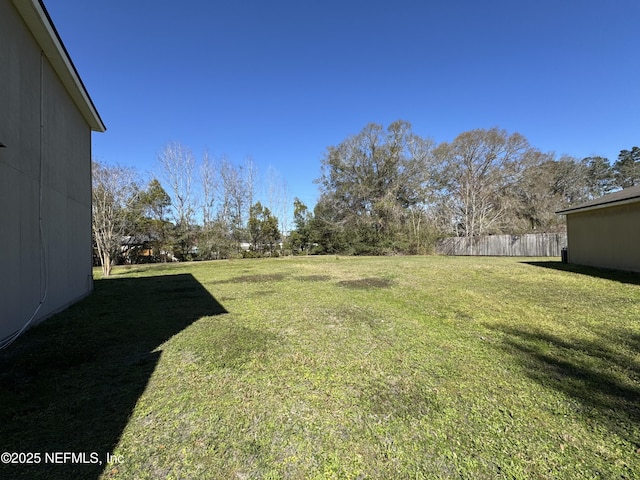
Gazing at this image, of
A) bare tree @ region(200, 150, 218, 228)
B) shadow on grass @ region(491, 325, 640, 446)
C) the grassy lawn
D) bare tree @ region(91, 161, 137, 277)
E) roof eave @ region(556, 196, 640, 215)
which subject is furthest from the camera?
bare tree @ region(200, 150, 218, 228)

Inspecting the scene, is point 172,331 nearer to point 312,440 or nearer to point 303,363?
point 303,363

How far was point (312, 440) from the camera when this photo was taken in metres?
1.73

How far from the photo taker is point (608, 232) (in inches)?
372

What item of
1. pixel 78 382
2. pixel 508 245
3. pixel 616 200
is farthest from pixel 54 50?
pixel 508 245

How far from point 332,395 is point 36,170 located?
16.7 feet

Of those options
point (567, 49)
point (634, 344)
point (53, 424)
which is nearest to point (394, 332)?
point (634, 344)

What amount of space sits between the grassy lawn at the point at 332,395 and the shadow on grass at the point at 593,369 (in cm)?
2

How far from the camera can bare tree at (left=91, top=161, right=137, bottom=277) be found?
51.2 ft

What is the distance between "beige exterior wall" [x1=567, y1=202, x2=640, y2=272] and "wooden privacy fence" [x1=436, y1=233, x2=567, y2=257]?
7.63 meters

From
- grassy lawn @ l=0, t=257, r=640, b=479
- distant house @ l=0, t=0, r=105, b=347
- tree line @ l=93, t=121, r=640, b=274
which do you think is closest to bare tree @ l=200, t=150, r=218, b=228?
tree line @ l=93, t=121, r=640, b=274

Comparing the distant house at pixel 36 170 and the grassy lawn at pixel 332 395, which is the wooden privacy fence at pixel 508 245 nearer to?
the grassy lawn at pixel 332 395

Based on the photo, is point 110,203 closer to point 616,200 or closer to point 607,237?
point 616,200

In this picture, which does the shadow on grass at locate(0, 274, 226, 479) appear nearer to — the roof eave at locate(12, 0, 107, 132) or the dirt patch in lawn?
the dirt patch in lawn

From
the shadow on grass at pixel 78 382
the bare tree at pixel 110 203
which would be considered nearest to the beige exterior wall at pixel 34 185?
the shadow on grass at pixel 78 382
